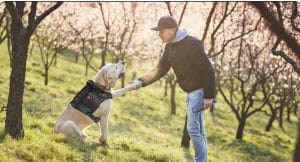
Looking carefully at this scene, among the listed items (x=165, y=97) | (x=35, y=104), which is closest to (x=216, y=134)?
(x=35, y=104)

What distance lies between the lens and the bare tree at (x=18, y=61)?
27.5 feet

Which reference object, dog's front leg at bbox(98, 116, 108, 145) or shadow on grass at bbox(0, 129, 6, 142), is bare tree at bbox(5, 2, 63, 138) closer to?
shadow on grass at bbox(0, 129, 6, 142)

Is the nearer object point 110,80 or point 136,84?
point 136,84

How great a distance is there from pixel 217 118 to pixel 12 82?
22.6 m

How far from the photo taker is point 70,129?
9.62 m

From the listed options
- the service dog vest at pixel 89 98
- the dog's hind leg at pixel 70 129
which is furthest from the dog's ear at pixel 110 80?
the dog's hind leg at pixel 70 129

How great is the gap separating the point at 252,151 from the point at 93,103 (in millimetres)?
12390

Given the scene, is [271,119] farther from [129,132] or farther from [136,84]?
[136,84]

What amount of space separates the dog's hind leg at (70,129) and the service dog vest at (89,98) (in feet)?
1.06

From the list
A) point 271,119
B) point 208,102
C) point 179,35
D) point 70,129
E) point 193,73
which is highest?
point 179,35

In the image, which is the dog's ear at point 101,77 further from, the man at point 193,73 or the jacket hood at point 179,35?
the jacket hood at point 179,35

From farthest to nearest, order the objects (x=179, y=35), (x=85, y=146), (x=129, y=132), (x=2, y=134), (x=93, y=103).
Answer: (x=129, y=132) < (x=93, y=103) < (x=85, y=146) < (x=2, y=134) < (x=179, y=35)

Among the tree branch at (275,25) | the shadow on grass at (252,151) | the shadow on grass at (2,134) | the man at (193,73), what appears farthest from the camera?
the shadow on grass at (252,151)

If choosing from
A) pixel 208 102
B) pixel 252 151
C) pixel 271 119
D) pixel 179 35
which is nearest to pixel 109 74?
pixel 179 35
